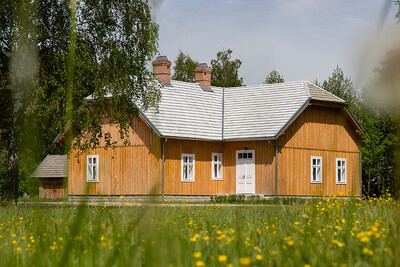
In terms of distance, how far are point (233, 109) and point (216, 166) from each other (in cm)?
377

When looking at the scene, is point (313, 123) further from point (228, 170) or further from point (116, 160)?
point (116, 160)

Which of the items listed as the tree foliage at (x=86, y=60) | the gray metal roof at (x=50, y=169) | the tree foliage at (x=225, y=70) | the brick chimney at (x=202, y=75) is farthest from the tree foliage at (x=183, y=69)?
the tree foliage at (x=86, y=60)

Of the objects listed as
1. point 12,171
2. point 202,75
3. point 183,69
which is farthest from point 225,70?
point 12,171

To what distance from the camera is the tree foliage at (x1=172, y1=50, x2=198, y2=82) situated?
56156mm

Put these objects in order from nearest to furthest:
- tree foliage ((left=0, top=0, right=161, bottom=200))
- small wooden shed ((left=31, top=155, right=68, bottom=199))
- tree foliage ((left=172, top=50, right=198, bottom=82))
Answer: tree foliage ((left=0, top=0, right=161, bottom=200)) → small wooden shed ((left=31, top=155, right=68, bottom=199)) → tree foliage ((left=172, top=50, right=198, bottom=82))

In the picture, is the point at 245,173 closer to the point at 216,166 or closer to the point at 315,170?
the point at 216,166

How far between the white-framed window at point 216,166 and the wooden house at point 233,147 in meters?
0.06

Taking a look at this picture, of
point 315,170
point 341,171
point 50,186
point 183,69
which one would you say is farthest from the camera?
point 183,69

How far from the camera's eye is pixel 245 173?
29.5 m

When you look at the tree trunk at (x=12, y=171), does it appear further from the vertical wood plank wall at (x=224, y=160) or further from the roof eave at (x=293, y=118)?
the roof eave at (x=293, y=118)

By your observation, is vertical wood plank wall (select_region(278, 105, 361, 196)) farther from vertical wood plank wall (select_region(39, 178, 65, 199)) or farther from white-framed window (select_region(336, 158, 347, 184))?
vertical wood plank wall (select_region(39, 178, 65, 199))

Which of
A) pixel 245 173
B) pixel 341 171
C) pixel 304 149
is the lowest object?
pixel 245 173

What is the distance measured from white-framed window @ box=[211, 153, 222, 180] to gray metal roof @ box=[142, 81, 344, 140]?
120 cm

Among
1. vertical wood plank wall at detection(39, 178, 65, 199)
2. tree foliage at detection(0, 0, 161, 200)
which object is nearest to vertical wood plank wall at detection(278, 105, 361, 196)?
tree foliage at detection(0, 0, 161, 200)
